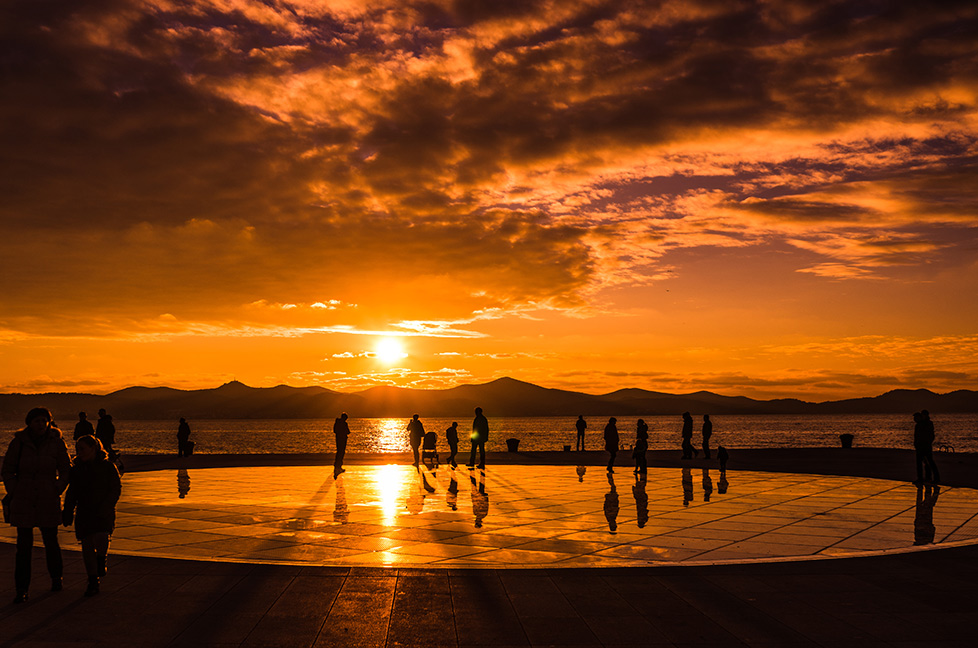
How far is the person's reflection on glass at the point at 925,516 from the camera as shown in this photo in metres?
11.6

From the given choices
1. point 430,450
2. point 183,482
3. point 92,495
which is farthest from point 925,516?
point 183,482

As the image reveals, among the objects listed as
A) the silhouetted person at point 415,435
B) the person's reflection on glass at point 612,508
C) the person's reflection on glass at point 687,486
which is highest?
the silhouetted person at point 415,435

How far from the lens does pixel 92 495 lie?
819 cm

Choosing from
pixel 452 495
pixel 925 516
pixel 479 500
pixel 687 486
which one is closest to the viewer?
pixel 925 516

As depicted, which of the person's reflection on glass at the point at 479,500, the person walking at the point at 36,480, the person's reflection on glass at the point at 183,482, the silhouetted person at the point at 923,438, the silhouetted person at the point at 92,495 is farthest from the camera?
the silhouetted person at the point at 923,438

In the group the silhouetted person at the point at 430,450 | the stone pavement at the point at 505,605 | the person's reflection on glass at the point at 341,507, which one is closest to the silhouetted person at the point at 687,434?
the silhouetted person at the point at 430,450

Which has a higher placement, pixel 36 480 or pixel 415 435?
pixel 36 480

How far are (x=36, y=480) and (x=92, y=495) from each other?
1.89 feet

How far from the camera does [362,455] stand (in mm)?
35844

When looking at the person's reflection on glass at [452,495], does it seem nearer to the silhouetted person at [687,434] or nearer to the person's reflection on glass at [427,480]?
the person's reflection on glass at [427,480]

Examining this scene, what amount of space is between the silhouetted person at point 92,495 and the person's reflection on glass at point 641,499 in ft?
27.2

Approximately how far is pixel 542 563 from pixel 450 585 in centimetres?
185

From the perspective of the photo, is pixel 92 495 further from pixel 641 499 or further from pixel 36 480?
pixel 641 499

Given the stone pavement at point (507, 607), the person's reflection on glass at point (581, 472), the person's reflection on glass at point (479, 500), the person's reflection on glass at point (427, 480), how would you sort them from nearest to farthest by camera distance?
1. the stone pavement at point (507, 607)
2. the person's reflection on glass at point (479, 500)
3. the person's reflection on glass at point (427, 480)
4. the person's reflection on glass at point (581, 472)
